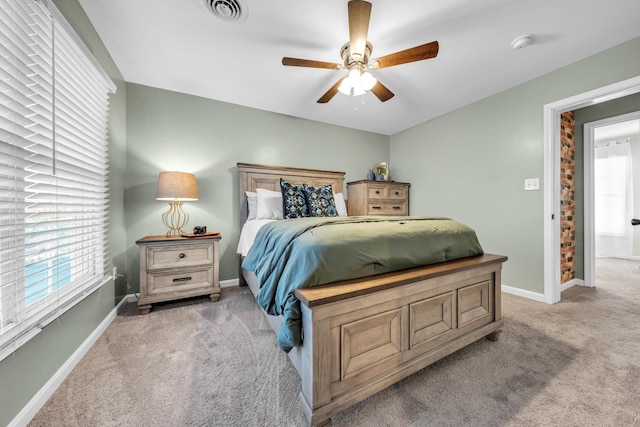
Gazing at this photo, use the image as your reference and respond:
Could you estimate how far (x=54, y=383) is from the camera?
4.04 feet

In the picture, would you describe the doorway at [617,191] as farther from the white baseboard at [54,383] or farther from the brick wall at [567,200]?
the white baseboard at [54,383]

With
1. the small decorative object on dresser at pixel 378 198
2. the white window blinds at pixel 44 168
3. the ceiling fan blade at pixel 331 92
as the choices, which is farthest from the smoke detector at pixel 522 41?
the white window blinds at pixel 44 168

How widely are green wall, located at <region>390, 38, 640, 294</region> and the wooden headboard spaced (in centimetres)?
167

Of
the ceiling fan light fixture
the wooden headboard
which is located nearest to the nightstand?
the wooden headboard

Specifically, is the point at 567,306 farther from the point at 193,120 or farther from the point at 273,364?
the point at 193,120

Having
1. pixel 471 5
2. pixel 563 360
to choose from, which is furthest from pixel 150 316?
pixel 471 5

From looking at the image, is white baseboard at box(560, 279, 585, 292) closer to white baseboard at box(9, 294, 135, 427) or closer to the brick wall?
the brick wall

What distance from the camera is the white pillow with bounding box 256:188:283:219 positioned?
2779mm

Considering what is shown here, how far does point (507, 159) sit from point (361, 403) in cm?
301

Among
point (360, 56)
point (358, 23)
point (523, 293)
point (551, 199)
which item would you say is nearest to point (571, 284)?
point (523, 293)

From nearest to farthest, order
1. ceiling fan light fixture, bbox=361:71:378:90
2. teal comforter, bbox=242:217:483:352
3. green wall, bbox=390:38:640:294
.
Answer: teal comforter, bbox=242:217:483:352
ceiling fan light fixture, bbox=361:71:378:90
green wall, bbox=390:38:640:294

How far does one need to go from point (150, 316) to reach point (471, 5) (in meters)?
3.56

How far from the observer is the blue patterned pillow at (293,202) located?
274 cm

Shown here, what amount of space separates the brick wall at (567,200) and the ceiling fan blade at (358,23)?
108 inches
